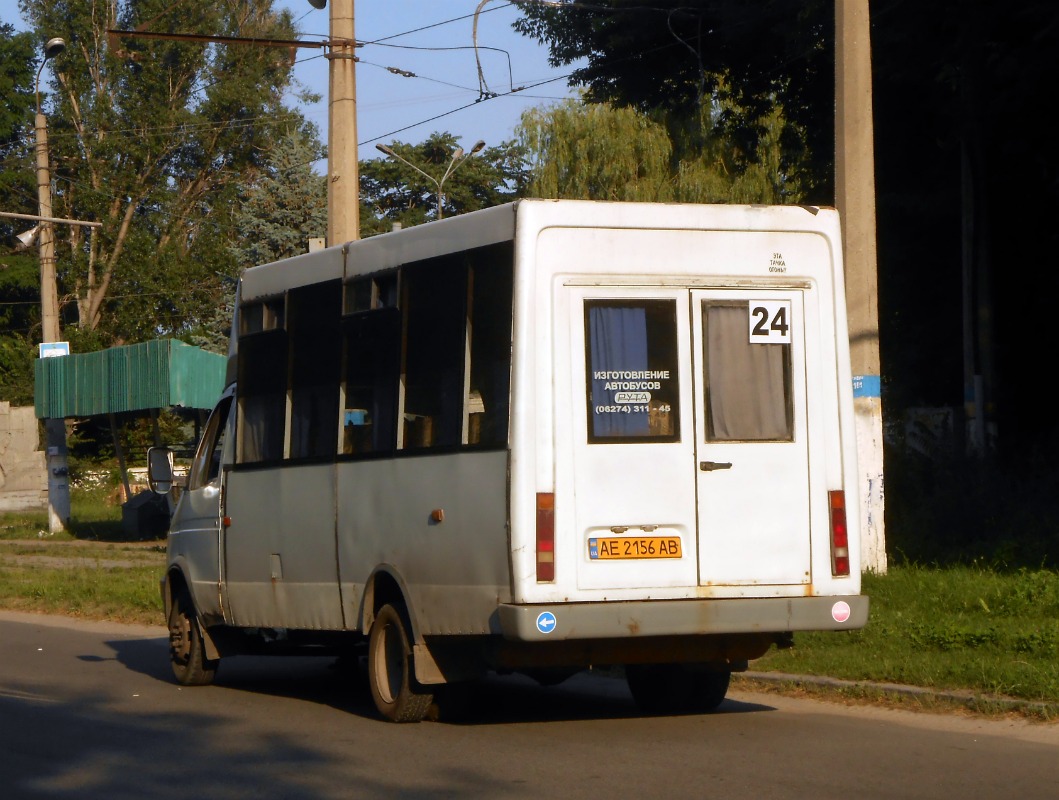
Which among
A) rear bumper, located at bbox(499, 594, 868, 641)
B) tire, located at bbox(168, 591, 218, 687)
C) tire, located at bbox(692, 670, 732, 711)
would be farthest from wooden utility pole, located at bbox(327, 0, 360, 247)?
rear bumper, located at bbox(499, 594, 868, 641)

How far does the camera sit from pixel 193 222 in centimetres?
6194

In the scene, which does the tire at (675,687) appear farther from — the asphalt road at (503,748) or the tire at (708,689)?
the asphalt road at (503,748)

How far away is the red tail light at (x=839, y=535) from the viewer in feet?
28.7

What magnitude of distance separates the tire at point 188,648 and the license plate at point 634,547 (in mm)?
4679

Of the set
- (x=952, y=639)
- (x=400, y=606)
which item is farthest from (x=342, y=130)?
(x=952, y=639)

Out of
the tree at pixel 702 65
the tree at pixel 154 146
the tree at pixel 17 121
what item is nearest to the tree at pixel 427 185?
the tree at pixel 154 146

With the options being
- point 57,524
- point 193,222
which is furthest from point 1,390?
point 57,524

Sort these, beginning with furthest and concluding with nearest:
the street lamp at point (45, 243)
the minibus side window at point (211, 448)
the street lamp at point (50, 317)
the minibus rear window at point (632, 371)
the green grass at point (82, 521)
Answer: the green grass at point (82, 521)
the street lamp at point (50, 317)
the street lamp at point (45, 243)
the minibus side window at point (211, 448)
the minibus rear window at point (632, 371)

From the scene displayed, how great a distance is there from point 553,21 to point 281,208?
26.0 metres

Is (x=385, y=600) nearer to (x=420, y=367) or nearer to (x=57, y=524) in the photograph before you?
(x=420, y=367)

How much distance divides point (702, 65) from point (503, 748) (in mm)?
15779

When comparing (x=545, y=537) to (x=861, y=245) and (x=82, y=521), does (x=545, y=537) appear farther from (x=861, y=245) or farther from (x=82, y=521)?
(x=82, y=521)

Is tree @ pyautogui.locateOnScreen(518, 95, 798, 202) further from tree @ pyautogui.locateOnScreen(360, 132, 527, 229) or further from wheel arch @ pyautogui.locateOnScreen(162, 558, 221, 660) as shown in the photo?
wheel arch @ pyautogui.locateOnScreen(162, 558, 221, 660)

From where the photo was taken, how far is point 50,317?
106ft
